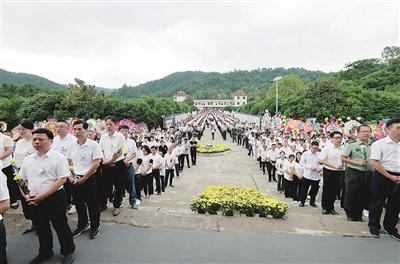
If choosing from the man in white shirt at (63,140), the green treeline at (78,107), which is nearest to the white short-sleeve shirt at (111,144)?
the man in white shirt at (63,140)

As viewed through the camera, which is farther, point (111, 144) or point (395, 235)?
point (111, 144)

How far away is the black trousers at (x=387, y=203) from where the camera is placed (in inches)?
157

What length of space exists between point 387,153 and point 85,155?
4138 millimetres

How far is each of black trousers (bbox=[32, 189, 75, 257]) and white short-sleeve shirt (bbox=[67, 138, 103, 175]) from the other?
2.54 feet

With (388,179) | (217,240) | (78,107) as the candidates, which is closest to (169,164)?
(217,240)

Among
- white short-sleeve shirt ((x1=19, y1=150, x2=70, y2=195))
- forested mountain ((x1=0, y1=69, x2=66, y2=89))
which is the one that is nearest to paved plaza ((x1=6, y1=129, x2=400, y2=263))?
white short-sleeve shirt ((x1=19, y1=150, x2=70, y2=195))

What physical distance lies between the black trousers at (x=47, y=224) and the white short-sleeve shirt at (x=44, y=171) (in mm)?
157

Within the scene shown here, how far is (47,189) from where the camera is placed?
3.20 meters

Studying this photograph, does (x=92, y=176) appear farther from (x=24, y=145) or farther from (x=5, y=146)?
(x=5, y=146)

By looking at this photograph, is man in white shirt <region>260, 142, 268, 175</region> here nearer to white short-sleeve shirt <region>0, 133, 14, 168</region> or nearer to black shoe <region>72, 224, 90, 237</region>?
black shoe <region>72, 224, 90, 237</region>

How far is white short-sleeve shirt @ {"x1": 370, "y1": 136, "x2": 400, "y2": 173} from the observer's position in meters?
3.98

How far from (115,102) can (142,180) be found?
58.5 ft

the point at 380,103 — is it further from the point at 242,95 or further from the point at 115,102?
the point at 242,95

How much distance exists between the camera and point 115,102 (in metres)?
24.7
